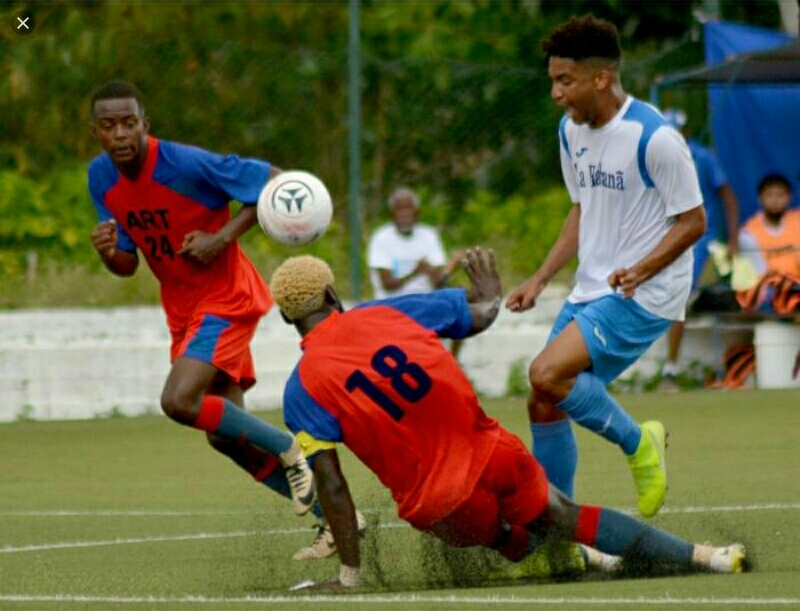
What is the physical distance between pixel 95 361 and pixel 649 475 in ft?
27.0

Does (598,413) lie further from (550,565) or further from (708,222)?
(708,222)

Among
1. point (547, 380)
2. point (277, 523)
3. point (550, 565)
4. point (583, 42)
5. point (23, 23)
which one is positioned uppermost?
point (23, 23)

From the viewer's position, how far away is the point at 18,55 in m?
16.2

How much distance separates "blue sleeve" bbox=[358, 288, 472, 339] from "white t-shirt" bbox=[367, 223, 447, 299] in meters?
8.26

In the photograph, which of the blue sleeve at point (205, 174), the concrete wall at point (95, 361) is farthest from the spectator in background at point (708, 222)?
the blue sleeve at point (205, 174)

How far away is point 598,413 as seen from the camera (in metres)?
8.19

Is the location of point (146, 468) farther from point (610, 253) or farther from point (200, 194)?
point (610, 253)

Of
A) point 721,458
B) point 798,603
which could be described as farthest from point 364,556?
point 721,458

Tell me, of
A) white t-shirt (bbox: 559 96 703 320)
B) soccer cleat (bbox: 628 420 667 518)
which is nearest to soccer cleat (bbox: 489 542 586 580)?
soccer cleat (bbox: 628 420 667 518)

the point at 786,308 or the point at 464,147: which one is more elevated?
the point at 464,147

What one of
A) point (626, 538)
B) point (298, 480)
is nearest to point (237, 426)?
point (298, 480)

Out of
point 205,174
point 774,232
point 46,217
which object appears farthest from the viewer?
point 46,217

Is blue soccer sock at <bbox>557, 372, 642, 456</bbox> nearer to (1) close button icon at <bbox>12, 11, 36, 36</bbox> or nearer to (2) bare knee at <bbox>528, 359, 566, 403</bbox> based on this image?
(2) bare knee at <bbox>528, 359, 566, 403</bbox>

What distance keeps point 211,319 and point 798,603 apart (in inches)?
153
